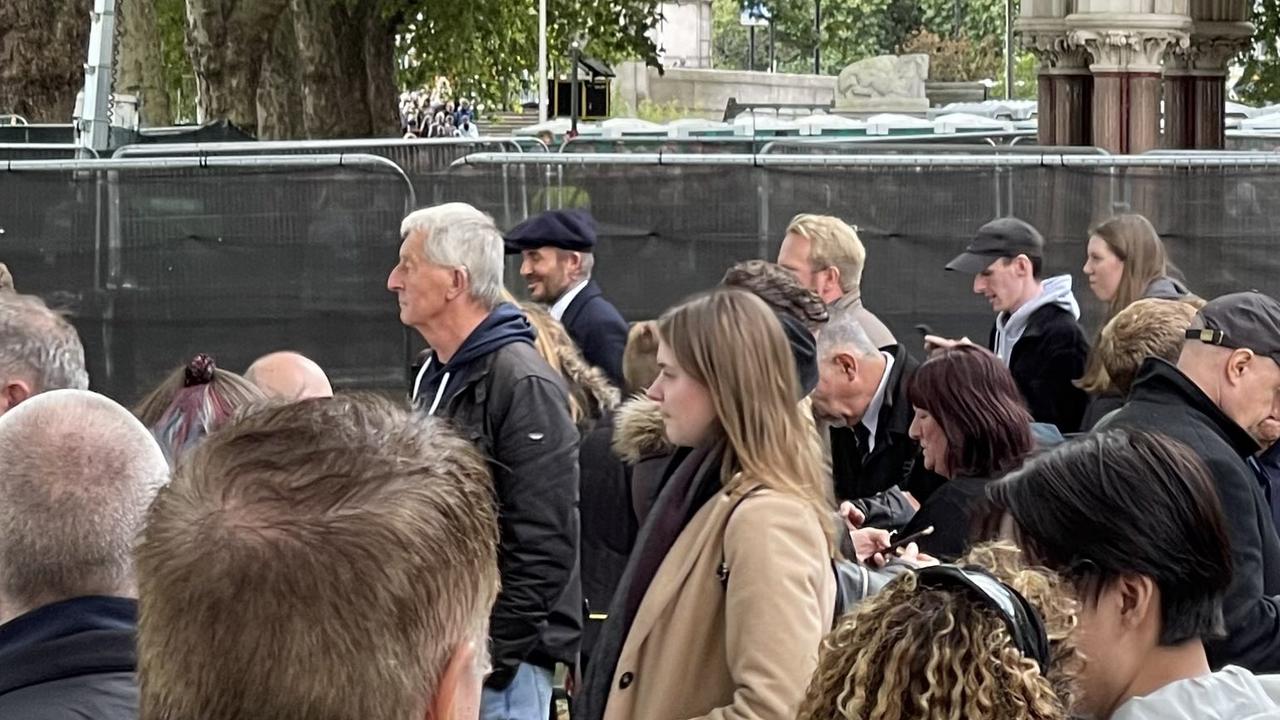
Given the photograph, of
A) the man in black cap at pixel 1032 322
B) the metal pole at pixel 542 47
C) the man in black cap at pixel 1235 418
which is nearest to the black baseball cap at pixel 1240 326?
the man in black cap at pixel 1235 418

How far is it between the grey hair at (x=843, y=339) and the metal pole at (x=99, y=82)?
8031 mm

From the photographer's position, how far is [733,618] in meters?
3.62

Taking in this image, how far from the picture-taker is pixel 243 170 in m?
10.1

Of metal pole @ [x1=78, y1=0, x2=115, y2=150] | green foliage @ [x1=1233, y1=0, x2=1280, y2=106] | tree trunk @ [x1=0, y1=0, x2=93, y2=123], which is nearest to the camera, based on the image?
metal pole @ [x1=78, y1=0, x2=115, y2=150]

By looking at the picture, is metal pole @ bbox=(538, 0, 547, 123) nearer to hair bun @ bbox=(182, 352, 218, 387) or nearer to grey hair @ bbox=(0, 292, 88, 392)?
grey hair @ bbox=(0, 292, 88, 392)

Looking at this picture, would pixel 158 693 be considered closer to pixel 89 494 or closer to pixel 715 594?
pixel 89 494

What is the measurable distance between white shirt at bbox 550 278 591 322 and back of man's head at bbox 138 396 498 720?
17.0 ft

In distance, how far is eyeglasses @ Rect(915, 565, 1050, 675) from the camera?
8.11ft

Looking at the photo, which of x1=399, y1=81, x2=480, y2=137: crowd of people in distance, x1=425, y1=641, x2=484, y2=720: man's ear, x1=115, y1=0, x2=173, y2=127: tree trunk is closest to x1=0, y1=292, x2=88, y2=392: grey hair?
x1=425, y1=641, x2=484, y2=720: man's ear

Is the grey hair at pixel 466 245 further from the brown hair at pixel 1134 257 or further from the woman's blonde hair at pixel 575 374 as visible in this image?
the brown hair at pixel 1134 257

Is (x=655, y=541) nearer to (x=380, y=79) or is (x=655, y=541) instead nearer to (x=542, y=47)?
(x=380, y=79)

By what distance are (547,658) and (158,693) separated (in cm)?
310

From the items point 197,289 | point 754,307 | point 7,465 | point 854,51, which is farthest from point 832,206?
point 854,51

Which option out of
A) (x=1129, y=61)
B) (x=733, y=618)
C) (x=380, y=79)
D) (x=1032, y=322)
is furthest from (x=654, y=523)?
(x=380, y=79)
